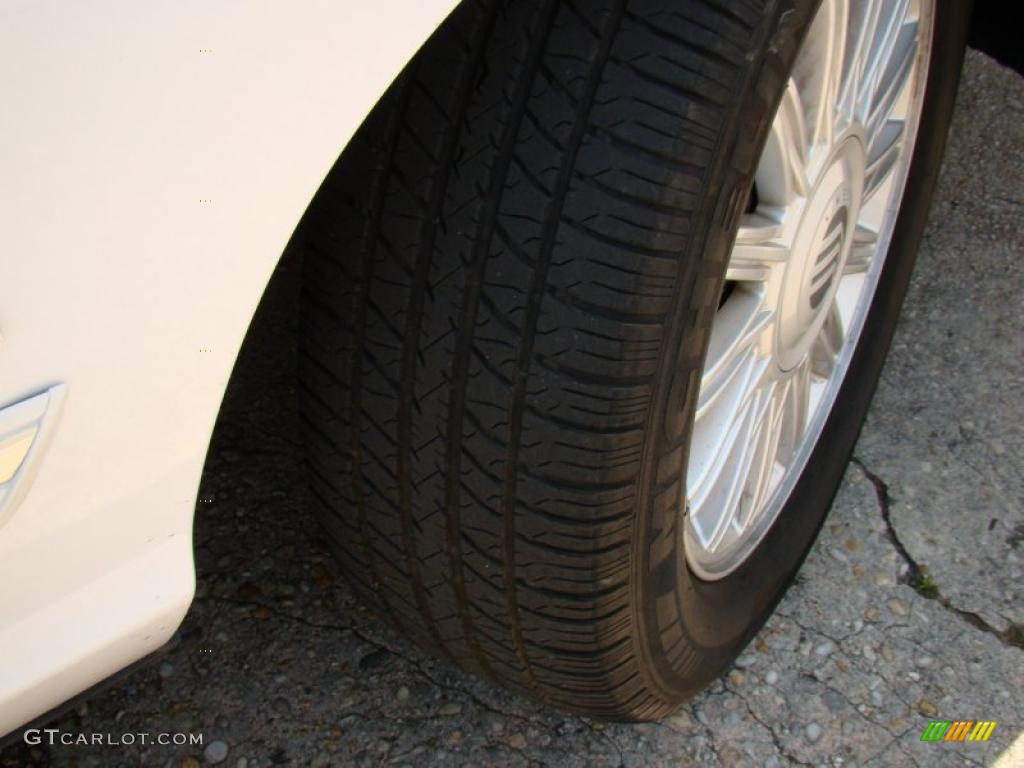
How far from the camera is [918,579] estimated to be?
185 centimetres

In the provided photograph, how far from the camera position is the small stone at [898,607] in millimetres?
1798

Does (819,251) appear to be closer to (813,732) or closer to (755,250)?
(755,250)

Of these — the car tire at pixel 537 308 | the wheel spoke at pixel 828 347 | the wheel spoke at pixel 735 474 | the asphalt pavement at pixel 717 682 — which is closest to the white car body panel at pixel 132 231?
the car tire at pixel 537 308

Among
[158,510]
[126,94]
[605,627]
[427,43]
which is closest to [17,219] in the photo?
[126,94]

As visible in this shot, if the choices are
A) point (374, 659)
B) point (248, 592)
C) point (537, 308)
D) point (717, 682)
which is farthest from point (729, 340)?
point (248, 592)

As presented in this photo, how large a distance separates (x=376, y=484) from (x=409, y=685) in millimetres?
507

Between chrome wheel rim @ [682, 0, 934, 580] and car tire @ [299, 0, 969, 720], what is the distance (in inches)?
6.8

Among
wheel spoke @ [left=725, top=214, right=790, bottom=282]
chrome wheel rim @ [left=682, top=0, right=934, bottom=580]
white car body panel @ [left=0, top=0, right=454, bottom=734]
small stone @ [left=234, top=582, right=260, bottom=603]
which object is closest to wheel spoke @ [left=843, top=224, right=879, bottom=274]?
chrome wheel rim @ [left=682, top=0, right=934, bottom=580]

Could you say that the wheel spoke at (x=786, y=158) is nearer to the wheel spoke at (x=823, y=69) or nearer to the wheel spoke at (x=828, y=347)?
the wheel spoke at (x=823, y=69)

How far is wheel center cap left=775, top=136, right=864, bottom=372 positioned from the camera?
1.45m

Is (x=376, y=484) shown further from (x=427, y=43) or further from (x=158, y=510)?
(x=427, y=43)

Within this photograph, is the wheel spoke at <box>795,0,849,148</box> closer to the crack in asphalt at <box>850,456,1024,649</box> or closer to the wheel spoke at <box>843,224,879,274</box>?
the wheel spoke at <box>843,224,879,274</box>

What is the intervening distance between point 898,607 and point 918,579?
71 mm

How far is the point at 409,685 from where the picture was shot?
160 centimetres
